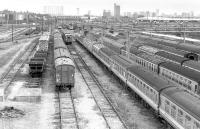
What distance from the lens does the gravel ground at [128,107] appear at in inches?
882

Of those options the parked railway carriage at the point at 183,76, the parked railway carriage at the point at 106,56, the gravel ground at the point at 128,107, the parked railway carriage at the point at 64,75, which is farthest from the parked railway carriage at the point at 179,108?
the parked railway carriage at the point at 106,56

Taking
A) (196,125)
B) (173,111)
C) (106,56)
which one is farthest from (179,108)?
(106,56)

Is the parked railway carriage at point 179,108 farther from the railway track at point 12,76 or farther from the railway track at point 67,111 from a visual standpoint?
the railway track at point 12,76

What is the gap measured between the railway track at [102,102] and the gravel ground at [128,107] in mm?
547

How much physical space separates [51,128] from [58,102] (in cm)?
661

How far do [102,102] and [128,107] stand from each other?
2525 mm

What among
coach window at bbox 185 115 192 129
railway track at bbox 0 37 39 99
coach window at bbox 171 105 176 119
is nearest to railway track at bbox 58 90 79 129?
railway track at bbox 0 37 39 99

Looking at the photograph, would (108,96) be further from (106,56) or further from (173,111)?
(106,56)

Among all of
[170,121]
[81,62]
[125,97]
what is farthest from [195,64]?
[81,62]

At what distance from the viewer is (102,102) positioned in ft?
→ 91.9

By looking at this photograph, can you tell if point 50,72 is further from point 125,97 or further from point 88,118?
point 88,118

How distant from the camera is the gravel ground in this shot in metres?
22.4

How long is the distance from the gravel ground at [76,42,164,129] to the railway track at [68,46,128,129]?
1.79ft

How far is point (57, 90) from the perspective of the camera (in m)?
32.5
